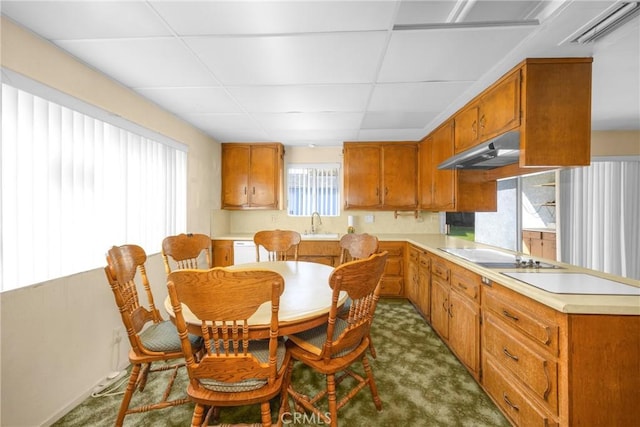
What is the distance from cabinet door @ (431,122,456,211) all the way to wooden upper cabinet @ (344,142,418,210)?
0.55 meters

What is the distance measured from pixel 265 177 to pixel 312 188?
0.82 meters

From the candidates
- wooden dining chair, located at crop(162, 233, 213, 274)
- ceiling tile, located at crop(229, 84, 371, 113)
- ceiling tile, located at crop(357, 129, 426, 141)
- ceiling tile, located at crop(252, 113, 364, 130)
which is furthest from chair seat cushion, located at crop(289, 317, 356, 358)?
ceiling tile, located at crop(357, 129, 426, 141)

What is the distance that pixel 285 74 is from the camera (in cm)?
190

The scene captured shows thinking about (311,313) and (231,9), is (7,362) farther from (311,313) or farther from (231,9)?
(231,9)

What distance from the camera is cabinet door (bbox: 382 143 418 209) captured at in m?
3.79

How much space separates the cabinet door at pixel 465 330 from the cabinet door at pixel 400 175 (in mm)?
1884

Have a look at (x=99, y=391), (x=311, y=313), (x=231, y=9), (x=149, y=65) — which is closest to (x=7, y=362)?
(x=99, y=391)

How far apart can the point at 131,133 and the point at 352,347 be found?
254 cm

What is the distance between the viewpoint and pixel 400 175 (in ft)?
12.5

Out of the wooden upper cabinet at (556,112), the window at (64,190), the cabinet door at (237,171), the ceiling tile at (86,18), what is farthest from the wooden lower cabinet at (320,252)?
the ceiling tile at (86,18)

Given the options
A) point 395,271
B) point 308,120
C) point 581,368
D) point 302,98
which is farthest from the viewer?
point 395,271

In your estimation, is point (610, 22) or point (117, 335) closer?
point (610, 22)

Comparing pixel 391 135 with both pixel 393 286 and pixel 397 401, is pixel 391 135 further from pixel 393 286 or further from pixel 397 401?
pixel 397 401

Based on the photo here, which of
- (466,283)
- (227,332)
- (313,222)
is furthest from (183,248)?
(466,283)
